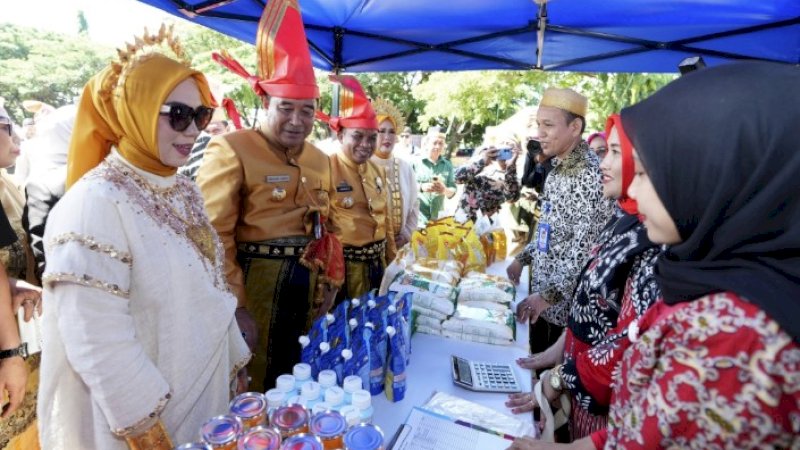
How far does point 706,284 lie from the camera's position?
813mm

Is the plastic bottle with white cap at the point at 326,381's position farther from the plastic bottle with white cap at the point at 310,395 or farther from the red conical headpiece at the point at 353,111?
the red conical headpiece at the point at 353,111

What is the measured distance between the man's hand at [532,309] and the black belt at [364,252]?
122 centimetres

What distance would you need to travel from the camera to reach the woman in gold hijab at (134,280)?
1.19 m

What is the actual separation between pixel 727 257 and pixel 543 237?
1.86 metres

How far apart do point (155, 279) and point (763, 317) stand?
143 centimetres

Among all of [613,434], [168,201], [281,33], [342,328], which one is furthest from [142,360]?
[281,33]

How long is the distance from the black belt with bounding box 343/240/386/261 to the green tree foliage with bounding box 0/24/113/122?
95.2 feet

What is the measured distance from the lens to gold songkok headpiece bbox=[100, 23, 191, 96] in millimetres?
1382

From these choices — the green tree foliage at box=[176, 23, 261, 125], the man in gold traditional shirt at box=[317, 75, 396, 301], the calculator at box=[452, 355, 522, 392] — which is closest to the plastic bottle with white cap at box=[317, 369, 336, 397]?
the calculator at box=[452, 355, 522, 392]

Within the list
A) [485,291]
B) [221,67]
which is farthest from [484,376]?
[221,67]

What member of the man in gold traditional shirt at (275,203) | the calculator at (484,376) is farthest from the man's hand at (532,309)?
the man in gold traditional shirt at (275,203)

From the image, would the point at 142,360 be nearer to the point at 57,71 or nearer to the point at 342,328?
the point at 342,328

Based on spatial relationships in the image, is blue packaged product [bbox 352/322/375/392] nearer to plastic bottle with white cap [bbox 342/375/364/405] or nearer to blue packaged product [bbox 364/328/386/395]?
blue packaged product [bbox 364/328/386/395]

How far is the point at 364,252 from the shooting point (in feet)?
10.8
